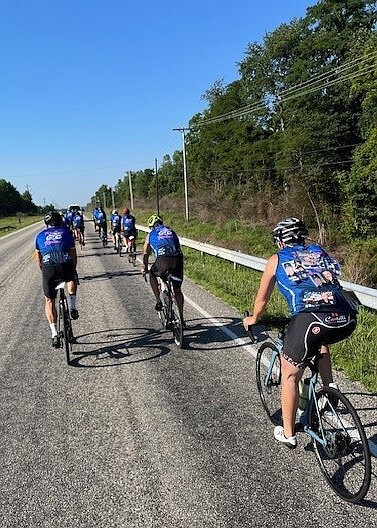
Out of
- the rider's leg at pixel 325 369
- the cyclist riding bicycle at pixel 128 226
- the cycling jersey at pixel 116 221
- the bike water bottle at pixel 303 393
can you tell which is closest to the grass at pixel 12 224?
the cycling jersey at pixel 116 221

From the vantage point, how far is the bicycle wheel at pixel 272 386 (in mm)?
4535

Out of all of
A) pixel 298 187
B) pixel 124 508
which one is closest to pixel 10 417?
pixel 124 508

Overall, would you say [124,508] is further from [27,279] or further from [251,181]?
[251,181]

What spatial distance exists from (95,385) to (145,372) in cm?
68

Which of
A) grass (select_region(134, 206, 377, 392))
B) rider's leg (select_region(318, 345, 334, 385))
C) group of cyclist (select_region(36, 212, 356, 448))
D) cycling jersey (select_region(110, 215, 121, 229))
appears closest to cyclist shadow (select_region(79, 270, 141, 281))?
grass (select_region(134, 206, 377, 392))

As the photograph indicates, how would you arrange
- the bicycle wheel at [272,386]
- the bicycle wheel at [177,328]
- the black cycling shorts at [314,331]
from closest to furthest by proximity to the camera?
the black cycling shorts at [314,331] → the bicycle wheel at [272,386] → the bicycle wheel at [177,328]

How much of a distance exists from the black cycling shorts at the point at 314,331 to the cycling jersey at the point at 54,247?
169 inches

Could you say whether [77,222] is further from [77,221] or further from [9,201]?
[9,201]

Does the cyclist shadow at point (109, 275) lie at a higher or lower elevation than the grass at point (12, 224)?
higher

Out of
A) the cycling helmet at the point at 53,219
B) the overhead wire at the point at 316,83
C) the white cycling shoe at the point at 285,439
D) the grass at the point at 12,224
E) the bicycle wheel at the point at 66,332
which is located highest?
the overhead wire at the point at 316,83

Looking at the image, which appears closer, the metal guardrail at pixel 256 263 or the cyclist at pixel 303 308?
the cyclist at pixel 303 308

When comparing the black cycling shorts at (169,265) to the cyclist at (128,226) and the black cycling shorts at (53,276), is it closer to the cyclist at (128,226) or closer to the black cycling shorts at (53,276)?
the black cycling shorts at (53,276)

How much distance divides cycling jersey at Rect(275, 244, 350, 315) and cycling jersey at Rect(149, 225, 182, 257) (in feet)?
12.6

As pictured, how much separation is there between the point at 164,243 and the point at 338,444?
4.52 metres
